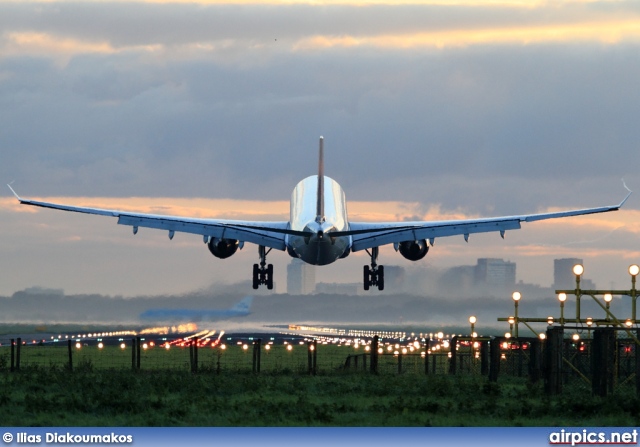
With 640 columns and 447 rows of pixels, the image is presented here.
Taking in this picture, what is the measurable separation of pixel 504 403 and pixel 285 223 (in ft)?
149

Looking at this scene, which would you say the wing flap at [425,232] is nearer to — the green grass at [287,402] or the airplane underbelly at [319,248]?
the airplane underbelly at [319,248]

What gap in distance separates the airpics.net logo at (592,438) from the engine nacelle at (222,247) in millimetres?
50582

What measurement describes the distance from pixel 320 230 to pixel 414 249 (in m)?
12.4

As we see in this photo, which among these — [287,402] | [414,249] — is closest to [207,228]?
[414,249]

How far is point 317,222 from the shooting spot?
7094 centimetres

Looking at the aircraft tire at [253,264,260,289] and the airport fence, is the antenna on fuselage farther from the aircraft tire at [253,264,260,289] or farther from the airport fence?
the airport fence

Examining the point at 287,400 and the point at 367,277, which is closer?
the point at 287,400

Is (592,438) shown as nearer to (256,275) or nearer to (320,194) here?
(320,194)

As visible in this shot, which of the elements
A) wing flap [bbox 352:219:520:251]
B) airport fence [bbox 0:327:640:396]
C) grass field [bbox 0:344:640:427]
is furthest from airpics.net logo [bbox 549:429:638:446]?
wing flap [bbox 352:219:520:251]

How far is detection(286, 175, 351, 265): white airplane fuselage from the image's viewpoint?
7038 cm

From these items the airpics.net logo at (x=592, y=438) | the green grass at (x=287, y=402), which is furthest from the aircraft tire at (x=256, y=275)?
the airpics.net logo at (x=592, y=438)

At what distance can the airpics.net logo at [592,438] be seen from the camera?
28227mm

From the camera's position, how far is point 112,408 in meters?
35.5

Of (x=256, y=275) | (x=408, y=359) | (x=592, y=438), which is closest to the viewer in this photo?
(x=592, y=438)
